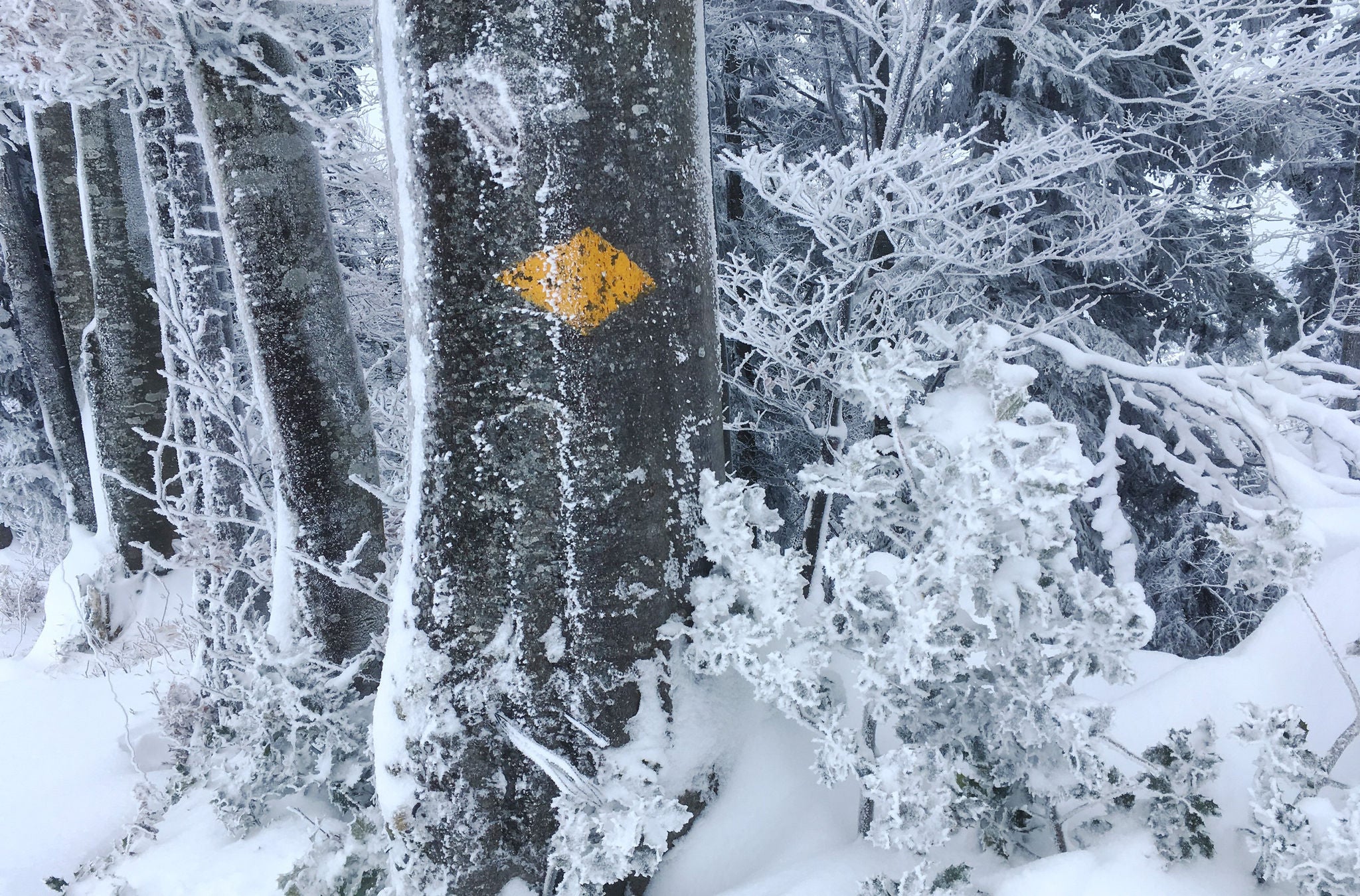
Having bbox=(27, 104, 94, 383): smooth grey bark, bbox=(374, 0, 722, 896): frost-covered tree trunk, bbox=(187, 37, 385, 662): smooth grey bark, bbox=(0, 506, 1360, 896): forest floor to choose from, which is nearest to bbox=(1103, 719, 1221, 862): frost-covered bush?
bbox=(0, 506, 1360, 896): forest floor

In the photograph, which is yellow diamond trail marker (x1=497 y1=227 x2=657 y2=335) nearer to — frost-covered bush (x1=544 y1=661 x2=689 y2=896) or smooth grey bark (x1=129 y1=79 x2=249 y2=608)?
frost-covered bush (x1=544 y1=661 x2=689 y2=896)

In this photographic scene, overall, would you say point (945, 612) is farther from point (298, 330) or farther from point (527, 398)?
point (298, 330)

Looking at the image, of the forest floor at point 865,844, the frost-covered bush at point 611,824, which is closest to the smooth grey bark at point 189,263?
the forest floor at point 865,844

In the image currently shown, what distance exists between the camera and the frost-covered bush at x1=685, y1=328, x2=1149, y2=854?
1437mm

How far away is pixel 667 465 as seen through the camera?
5.37 ft

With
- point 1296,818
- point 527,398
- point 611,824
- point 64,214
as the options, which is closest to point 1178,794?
point 1296,818

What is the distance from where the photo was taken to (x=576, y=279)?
1.50 meters

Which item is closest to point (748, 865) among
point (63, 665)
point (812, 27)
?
point (63, 665)

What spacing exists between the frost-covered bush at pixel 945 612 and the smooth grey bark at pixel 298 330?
1.54m

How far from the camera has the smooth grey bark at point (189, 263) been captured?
393cm

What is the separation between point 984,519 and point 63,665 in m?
6.39

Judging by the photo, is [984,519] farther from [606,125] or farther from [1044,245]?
[1044,245]

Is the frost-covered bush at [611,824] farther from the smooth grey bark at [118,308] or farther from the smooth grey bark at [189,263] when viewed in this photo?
the smooth grey bark at [118,308]

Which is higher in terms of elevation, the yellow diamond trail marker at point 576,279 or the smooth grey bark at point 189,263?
the yellow diamond trail marker at point 576,279
